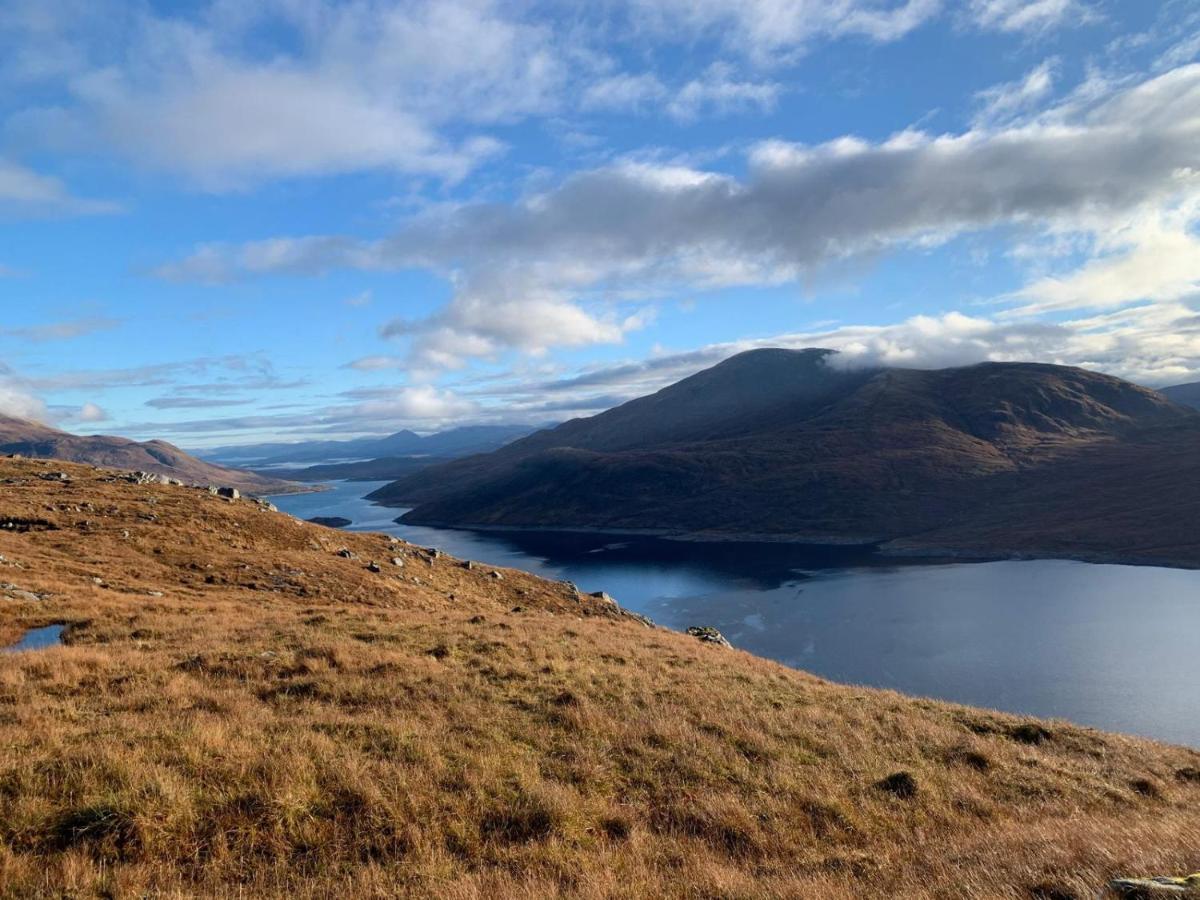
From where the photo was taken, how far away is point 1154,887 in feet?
20.8

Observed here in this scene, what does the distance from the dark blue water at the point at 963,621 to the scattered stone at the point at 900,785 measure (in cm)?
5452

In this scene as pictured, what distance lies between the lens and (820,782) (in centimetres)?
1176

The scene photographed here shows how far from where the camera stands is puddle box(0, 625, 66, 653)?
15819 millimetres

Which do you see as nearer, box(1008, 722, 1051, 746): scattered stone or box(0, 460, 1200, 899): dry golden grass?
box(0, 460, 1200, 899): dry golden grass

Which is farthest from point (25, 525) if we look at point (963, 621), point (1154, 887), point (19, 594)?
point (963, 621)

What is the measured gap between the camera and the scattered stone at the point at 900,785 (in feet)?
A: 38.7

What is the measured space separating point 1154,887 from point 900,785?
6.08 metres

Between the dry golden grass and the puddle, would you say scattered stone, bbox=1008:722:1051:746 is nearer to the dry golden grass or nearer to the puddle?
the dry golden grass

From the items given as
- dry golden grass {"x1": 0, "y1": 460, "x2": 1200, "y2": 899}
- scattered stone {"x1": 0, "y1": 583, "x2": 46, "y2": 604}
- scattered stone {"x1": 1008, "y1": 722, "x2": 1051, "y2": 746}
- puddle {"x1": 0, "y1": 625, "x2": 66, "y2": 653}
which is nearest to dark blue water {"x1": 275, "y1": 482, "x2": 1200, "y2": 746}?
scattered stone {"x1": 1008, "y1": 722, "x2": 1051, "y2": 746}

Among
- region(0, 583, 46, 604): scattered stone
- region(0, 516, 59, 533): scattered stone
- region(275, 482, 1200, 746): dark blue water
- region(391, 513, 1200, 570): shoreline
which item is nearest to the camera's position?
→ region(0, 583, 46, 604): scattered stone

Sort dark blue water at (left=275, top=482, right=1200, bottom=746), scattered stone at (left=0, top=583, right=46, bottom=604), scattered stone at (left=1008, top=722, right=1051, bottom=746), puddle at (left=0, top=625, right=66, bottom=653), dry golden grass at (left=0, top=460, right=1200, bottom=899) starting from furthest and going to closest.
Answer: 1. dark blue water at (left=275, top=482, right=1200, bottom=746)
2. scattered stone at (left=0, top=583, right=46, bottom=604)
3. scattered stone at (left=1008, top=722, right=1051, bottom=746)
4. puddle at (left=0, top=625, right=66, bottom=653)
5. dry golden grass at (left=0, top=460, right=1200, bottom=899)

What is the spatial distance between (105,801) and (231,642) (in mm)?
10633

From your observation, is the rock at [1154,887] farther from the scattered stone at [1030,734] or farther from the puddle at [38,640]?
the puddle at [38,640]

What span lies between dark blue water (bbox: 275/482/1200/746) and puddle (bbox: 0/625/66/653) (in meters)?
65.7
